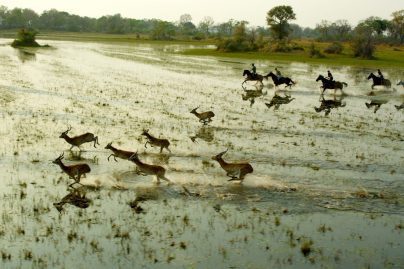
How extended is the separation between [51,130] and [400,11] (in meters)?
131

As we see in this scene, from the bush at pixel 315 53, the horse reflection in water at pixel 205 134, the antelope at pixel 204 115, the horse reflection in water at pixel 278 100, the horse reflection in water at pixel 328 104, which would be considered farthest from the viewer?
the bush at pixel 315 53

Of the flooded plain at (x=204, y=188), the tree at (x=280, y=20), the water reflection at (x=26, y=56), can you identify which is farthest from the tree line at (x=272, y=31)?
the flooded plain at (x=204, y=188)

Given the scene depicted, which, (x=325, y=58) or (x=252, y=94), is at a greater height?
(x=325, y=58)

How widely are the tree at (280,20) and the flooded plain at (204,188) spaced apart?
67.6 m

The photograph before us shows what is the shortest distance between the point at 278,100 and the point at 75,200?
72.3 ft

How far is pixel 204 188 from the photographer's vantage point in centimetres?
1558

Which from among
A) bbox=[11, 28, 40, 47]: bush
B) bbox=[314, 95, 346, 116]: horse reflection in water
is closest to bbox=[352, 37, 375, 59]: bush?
bbox=[314, 95, 346, 116]: horse reflection in water

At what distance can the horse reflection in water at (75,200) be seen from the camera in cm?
1388

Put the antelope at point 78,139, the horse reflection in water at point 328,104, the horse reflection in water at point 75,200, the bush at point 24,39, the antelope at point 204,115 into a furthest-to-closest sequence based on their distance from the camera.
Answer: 1. the bush at point 24,39
2. the horse reflection in water at point 328,104
3. the antelope at point 204,115
4. the antelope at point 78,139
5. the horse reflection in water at point 75,200

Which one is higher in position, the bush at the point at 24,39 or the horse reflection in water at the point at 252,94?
the bush at the point at 24,39

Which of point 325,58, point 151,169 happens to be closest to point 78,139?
point 151,169

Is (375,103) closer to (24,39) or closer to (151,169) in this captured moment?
(151,169)

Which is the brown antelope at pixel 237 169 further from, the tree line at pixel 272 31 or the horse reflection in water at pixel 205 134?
the tree line at pixel 272 31

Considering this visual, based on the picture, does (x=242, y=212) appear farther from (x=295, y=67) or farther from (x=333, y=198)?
(x=295, y=67)
